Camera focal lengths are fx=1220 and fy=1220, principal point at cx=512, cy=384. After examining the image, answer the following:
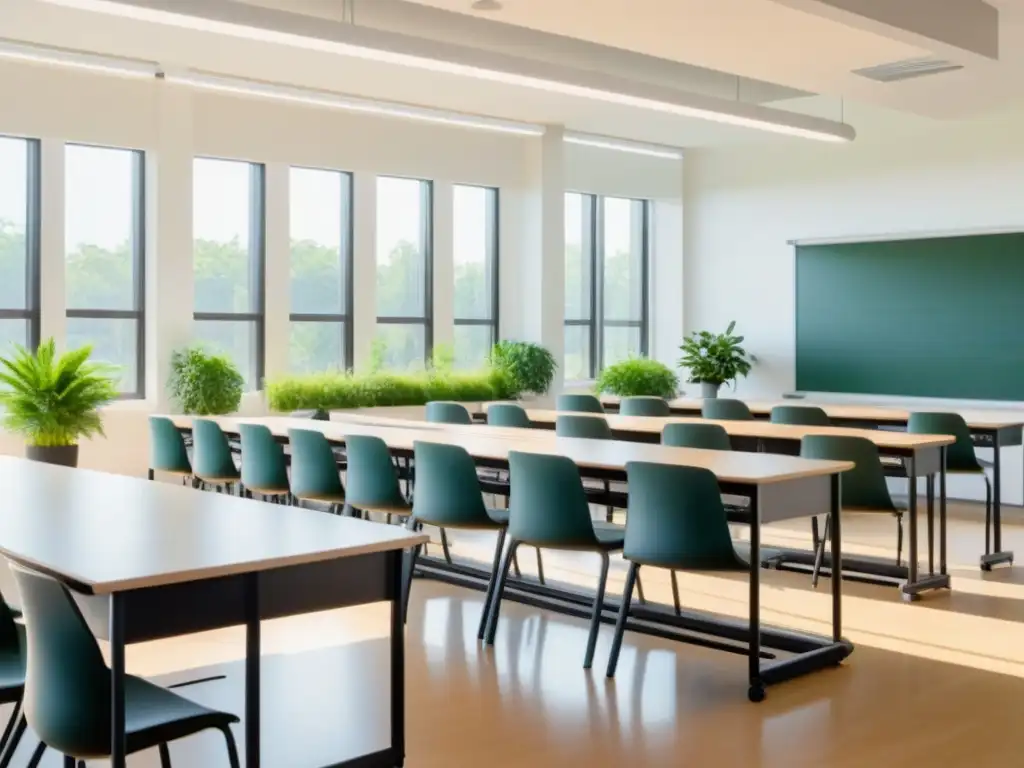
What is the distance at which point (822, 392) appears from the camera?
11.4 m

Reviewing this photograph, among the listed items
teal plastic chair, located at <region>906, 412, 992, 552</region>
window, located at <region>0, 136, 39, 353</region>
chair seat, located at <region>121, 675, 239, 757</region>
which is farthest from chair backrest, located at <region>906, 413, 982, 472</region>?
window, located at <region>0, 136, 39, 353</region>

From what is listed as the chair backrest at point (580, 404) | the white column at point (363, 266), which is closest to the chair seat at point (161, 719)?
the chair backrest at point (580, 404)

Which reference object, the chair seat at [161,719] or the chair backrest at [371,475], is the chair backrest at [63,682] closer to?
the chair seat at [161,719]

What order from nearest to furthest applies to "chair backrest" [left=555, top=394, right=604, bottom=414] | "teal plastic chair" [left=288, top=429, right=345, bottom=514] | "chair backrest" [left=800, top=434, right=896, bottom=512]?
"chair backrest" [left=800, top=434, right=896, bottom=512] < "teal plastic chair" [left=288, top=429, right=345, bottom=514] < "chair backrest" [left=555, top=394, right=604, bottom=414]

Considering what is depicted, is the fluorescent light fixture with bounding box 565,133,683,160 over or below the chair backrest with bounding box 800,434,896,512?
over

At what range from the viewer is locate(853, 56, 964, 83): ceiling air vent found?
7.56m

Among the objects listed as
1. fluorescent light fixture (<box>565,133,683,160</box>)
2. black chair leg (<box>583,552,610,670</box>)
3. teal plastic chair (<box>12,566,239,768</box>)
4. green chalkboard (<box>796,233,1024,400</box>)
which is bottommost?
black chair leg (<box>583,552,610,670</box>)

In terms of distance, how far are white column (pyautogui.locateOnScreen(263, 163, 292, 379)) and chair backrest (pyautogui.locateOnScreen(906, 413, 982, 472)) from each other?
503 centimetres

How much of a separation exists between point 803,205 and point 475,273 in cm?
317

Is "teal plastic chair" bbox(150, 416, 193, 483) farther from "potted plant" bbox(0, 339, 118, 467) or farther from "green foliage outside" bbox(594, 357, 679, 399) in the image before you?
"green foliage outside" bbox(594, 357, 679, 399)

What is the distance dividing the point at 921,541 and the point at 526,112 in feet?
16.9

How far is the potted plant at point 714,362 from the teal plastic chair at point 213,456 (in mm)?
5881

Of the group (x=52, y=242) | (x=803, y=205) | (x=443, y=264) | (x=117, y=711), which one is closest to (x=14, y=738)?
(x=117, y=711)

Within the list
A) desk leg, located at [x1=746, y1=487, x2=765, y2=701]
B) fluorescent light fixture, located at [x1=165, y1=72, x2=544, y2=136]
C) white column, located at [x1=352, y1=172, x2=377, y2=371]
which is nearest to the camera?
desk leg, located at [x1=746, y1=487, x2=765, y2=701]
